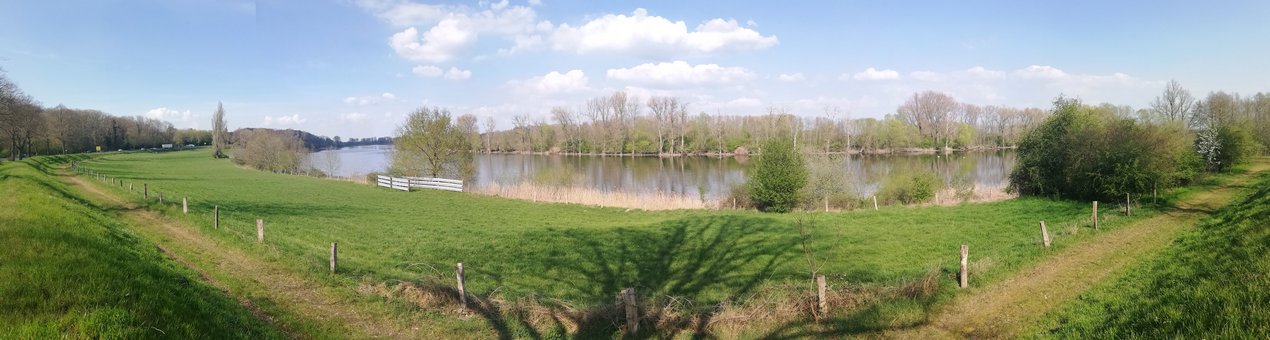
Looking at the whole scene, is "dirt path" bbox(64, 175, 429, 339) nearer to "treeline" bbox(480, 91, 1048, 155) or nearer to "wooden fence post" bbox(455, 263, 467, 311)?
"wooden fence post" bbox(455, 263, 467, 311)

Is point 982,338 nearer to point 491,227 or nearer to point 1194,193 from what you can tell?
point 491,227

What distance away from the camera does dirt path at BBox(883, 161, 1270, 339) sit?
779 centimetres

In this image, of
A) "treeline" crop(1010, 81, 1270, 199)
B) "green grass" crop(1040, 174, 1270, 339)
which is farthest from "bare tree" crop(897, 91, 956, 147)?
"green grass" crop(1040, 174, 1270, 339)

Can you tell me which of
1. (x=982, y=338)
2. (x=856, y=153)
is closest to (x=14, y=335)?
(x=982, y=338)

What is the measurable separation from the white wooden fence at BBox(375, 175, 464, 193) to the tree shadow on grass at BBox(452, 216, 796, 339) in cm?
2013

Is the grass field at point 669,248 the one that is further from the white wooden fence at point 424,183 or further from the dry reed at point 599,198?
the white wooden fence at point 424,183

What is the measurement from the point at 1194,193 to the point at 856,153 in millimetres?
73696

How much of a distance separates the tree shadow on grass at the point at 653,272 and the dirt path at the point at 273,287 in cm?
179

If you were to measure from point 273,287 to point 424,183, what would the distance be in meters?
27.6

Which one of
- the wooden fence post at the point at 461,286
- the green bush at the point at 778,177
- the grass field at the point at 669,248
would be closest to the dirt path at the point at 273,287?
the grass field at the point at 669,248

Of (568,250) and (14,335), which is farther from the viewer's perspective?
(568,250)

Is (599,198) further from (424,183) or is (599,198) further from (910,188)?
(910,188)

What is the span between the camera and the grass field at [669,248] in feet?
34.0

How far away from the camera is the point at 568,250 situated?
14711 millimetres
